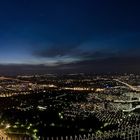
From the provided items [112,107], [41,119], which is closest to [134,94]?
[112,107]

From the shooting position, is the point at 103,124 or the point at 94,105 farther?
the point at 94,105

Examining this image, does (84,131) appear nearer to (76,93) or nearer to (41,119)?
(41,119)

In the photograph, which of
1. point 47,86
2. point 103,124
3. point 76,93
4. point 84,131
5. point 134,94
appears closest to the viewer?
point 84,131

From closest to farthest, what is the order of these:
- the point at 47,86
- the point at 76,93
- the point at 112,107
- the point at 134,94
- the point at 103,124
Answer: the point at 103,124 < the point at 112,107 < the point at 134,94 < the point at 76,93 < the point at 47,86

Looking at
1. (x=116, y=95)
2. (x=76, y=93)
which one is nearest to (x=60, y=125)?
(x=116, y=95)

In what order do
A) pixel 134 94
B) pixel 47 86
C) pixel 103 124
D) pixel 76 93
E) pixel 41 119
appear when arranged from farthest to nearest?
pixel 47 86 < pixel 76 93 < pixel 134 94 < pixel 41 119 < pixel 103 124

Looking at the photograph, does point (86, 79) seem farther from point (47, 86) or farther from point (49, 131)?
point (49, 131)

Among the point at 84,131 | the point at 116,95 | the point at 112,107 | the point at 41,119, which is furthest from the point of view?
the point at 116,95

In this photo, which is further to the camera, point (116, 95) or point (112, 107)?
point (116, 95)
